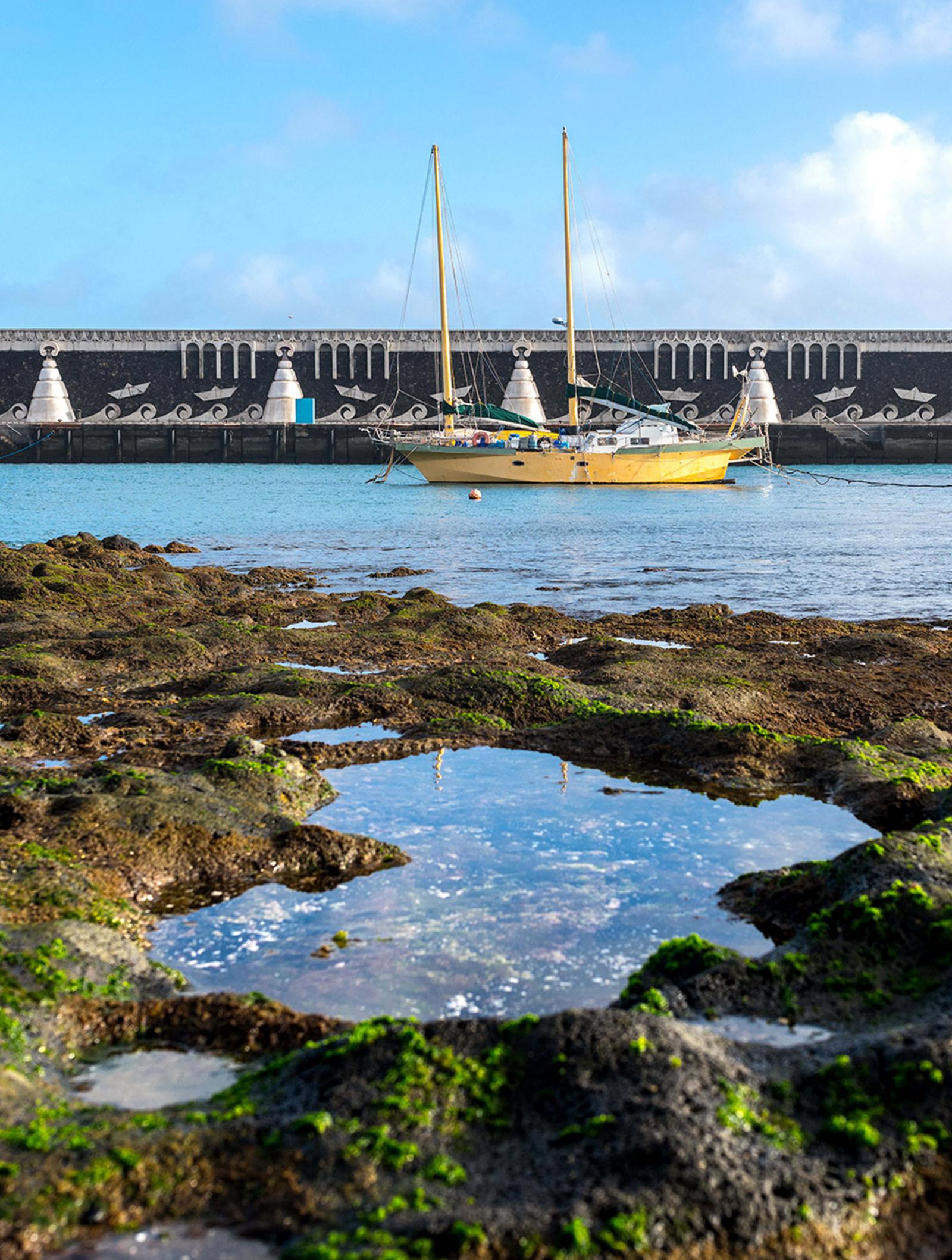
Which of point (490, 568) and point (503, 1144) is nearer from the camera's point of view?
point (503, 1144)

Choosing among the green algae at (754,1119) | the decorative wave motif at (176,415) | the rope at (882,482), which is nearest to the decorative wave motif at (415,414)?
the decorative wave motif at (176,415)

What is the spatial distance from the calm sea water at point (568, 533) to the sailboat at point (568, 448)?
2.15 feet

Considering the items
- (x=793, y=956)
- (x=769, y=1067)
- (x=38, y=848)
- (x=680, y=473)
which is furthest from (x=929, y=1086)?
(x=680, y=473)

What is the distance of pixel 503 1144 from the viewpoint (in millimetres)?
2938

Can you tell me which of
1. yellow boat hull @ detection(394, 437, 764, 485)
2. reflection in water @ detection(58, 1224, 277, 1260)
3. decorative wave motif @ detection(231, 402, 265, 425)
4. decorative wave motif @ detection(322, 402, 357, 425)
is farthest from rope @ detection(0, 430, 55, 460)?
reflection in water @ detection(58, 1224, 277, 1260)

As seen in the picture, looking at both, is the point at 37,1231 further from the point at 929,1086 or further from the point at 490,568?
the point at 490,568

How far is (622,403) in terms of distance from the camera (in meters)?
41.4

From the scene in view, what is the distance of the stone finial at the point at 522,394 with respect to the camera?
57.7 m

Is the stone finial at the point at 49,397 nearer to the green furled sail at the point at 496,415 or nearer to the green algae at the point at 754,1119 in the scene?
the green furled sail at the point at 496,415

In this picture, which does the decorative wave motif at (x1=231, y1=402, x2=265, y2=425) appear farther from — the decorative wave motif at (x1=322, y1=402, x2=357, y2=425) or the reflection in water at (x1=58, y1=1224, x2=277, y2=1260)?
the reflection in water at (x1=58, y1=1224, x2=277, y2=1260)

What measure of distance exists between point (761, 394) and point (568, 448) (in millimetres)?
18475

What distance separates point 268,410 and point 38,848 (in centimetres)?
5668

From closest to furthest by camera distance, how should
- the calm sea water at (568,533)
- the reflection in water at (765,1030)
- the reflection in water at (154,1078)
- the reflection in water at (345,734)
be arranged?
1. the reflection in water at (154,1078)
2. the reflection in water at (765,1030)
3. the reflection in water at (345,734)
4. the calm sea water at (568,533)

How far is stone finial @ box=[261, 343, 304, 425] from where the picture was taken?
5919cm
